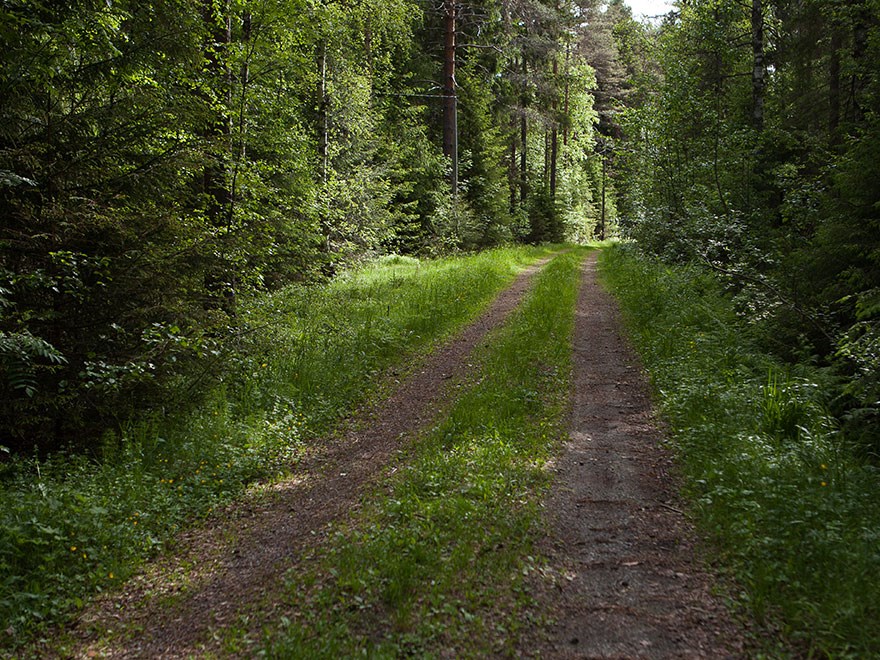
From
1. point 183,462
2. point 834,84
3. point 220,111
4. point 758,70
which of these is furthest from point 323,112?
point 834,84

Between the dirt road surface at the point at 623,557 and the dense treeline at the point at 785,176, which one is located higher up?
the dense treeline at the point at 785,176

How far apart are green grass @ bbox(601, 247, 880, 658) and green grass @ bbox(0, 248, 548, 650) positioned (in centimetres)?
426

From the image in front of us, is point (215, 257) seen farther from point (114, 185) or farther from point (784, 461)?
point (784, 461)

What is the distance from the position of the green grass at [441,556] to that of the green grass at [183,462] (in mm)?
1512

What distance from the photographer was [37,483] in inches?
184

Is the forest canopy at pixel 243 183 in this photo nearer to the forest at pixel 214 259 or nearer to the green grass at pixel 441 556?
the forest at pixel 214 259

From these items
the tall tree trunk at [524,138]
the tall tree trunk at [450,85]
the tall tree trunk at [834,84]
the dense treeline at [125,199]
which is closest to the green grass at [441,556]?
the dense treeline at [125,199]

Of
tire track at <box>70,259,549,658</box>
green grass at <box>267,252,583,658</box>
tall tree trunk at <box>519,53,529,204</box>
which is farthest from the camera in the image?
tall tree trunk at <box>519,53,529,204</box>

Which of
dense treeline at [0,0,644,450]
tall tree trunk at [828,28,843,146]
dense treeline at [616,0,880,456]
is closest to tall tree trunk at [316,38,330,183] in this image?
dense treeline at [0,0,644,450]

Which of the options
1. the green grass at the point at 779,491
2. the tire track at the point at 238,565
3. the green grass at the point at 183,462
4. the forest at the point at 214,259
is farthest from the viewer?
the forest at the point at 214,259

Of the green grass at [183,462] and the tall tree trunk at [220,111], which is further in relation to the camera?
the tall tree trunk at [220,111]

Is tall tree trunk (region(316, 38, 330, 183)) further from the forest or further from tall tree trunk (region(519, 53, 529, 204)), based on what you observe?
tall tree trunk (region(519, 53, 529, 204))

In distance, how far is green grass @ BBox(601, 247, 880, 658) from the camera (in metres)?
3.14

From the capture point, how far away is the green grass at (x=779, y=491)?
124 inches
